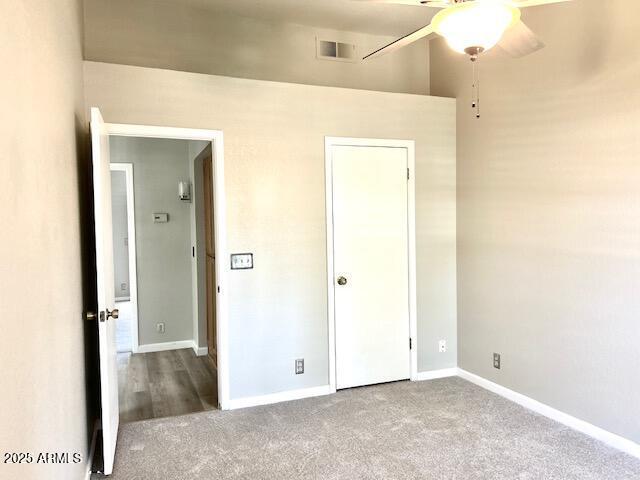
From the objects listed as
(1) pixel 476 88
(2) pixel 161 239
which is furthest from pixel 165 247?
(1) pixel 476 88

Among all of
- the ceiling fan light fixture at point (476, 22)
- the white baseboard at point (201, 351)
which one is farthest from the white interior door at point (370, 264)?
the ceiling fan light fixture at point (476, 22)

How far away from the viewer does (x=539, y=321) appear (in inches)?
132

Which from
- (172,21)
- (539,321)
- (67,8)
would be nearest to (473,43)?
(67,8)

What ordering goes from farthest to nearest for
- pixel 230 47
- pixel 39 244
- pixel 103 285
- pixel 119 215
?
pixel 119 215 → pixel 230 47 → pixel 103 285 → pixel 39 244

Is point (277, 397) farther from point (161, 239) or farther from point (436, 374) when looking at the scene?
point (161, 239)

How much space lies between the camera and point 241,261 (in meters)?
3.50

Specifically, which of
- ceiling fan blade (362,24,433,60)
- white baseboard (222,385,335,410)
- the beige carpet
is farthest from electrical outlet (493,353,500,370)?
ceiling fan blade (362,24,433,60)

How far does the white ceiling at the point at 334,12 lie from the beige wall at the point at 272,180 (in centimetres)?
68

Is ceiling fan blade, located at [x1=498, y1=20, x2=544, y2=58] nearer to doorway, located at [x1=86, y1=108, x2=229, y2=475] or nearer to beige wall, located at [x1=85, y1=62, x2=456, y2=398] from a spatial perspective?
beige wall, located at [x1=85, y1=62, x2=456, y2=398]

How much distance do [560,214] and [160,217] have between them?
3.99m

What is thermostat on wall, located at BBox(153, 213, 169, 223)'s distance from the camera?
528 cm

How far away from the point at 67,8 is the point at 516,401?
380 centimetres

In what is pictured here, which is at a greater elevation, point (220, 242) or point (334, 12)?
point (334, 12)

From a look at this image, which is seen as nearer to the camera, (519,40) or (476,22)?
(476,22)
